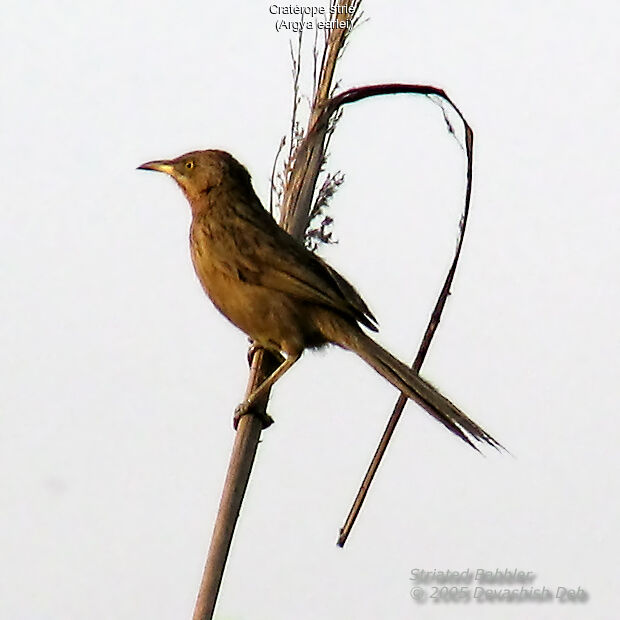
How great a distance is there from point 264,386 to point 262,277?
0.54 metres

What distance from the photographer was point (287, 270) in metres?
4.40

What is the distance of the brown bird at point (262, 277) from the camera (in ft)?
14.4

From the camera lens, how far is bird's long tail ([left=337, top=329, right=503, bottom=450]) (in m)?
3.79

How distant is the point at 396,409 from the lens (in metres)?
3.71

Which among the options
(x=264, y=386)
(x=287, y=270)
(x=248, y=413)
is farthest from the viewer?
(x=287, y=270)

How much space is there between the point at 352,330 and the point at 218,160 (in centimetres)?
98

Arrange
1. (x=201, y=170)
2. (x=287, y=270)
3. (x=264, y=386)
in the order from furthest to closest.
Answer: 1. (x=201, y=170)
2. (x=287, y=270)
3. (x=264, y=386)

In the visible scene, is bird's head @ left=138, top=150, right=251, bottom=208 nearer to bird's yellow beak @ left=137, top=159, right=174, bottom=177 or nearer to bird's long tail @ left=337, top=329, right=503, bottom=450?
bird's yellow beak @ left=137, top=159, right=174, bottom=177

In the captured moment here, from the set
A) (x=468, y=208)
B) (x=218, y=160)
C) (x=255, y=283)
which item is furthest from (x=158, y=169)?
(x=468, y=208)

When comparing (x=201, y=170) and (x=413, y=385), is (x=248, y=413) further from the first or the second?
(x=201, y=170)

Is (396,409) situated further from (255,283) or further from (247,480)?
(255,283)

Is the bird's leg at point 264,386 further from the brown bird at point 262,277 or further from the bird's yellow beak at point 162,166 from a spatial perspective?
the bird's yellow beak at point 162,166

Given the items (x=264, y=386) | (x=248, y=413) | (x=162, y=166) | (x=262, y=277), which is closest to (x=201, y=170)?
(x=162, y=166)

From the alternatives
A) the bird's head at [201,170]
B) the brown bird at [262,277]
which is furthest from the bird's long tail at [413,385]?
the bird's head at [201,170]
